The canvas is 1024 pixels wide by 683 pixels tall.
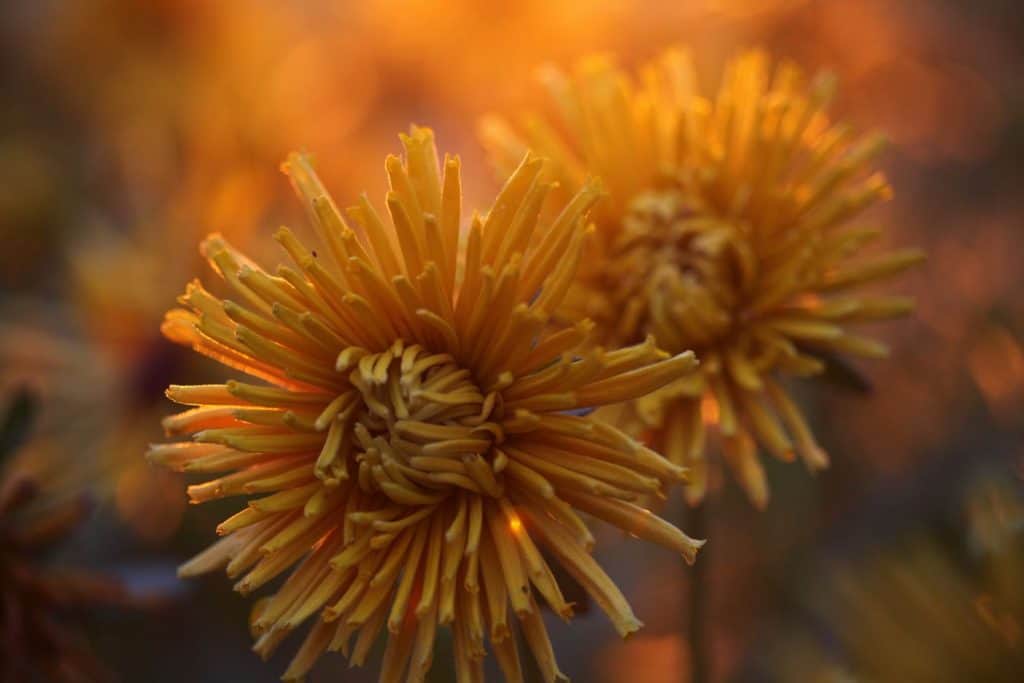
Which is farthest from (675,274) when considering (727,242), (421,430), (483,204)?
(483,204)

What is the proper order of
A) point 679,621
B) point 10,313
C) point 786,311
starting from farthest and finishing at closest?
1. point 10,313
2. point 679,621
3. point 786,311

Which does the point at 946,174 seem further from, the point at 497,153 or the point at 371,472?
the point at 371,472

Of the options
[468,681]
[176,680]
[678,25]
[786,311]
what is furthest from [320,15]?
[468,681]

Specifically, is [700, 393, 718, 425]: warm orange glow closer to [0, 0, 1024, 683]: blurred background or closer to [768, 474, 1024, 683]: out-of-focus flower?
[0, 0, 1024, 683]: blurred background

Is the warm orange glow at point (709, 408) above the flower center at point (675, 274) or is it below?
below

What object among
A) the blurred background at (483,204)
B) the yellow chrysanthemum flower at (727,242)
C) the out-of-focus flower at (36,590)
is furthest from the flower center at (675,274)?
the out-of-focus flower at (36,590)

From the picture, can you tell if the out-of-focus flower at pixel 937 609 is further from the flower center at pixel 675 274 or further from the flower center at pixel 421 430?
the flower center at pixel 421 430
